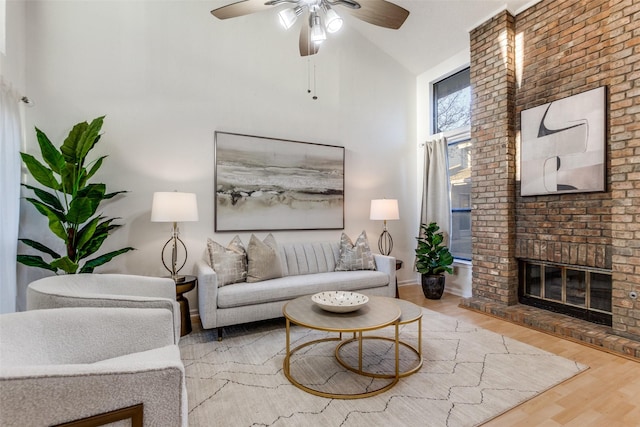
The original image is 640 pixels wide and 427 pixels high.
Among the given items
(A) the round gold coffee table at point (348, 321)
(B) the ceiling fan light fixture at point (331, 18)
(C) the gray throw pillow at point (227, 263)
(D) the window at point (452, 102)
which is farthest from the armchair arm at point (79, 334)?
(D) the window at point (452, 102)

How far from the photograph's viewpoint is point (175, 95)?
346 cm

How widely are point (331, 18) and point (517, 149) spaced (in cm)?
268

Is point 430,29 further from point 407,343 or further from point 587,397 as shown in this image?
point 587,397

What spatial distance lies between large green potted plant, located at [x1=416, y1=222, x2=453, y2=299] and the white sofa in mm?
695

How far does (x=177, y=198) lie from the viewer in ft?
9.68

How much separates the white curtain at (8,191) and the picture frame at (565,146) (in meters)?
4.80

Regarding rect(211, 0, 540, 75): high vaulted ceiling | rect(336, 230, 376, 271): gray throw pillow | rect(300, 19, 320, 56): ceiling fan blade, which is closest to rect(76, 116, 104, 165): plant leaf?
rect(300, 19, 320, 56): ceiling fan blade

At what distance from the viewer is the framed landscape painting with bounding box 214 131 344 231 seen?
367 cm

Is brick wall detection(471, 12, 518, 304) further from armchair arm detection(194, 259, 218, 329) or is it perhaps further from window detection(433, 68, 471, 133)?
armchair arm detection(194, 259, 218, 329)

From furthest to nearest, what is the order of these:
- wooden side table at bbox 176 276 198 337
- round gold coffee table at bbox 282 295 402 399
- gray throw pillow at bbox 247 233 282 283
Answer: gray throw pillow at bbox 247 233 282 283, wooden side table at bbox 176 276 198 337, round gold coffee table at bbox 282 295 402 399

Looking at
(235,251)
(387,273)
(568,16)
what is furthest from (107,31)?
(568,16)

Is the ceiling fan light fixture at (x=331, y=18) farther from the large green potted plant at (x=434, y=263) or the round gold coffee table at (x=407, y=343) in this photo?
the large green potted plant at (x=434, y=263)

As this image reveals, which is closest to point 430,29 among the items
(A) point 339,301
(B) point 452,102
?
(B) point 452,102

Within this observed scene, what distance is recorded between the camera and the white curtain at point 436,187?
451 centimetres
